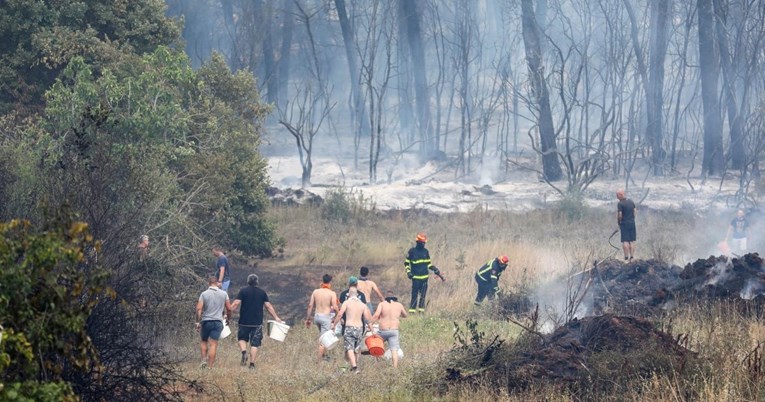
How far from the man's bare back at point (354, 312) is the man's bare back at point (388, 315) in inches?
6.4

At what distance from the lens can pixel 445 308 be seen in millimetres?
18984

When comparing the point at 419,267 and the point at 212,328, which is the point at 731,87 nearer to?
the point at 419,267

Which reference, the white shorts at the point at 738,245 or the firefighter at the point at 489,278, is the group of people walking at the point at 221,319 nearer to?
the firefighter at the point at 489,278

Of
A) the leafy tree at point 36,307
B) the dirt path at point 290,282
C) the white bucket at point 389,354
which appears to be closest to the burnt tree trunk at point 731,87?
the dirt path at point 290,282

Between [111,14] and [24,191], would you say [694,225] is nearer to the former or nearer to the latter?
[111,14]

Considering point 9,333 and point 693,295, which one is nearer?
point 9,333

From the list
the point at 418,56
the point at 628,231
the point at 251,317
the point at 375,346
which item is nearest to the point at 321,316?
the point at 251,317

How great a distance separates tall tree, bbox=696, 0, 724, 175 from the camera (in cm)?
3581

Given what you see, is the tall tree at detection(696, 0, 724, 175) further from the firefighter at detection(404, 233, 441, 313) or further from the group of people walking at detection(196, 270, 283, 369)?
the group of people walking at detection(196, 270, 283, 369)

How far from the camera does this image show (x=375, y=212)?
3028cm

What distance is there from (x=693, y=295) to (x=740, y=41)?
21786 mm

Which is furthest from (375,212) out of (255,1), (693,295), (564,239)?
(255,1)

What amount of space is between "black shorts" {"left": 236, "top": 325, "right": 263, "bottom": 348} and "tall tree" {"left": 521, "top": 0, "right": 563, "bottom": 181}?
22.6 m

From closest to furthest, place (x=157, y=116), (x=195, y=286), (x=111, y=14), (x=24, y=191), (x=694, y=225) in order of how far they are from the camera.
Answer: (x=24, y=191) < (x=195, y=286) < (x=157, y=116) < (x=111, y=14) < (x=694, y=225)
